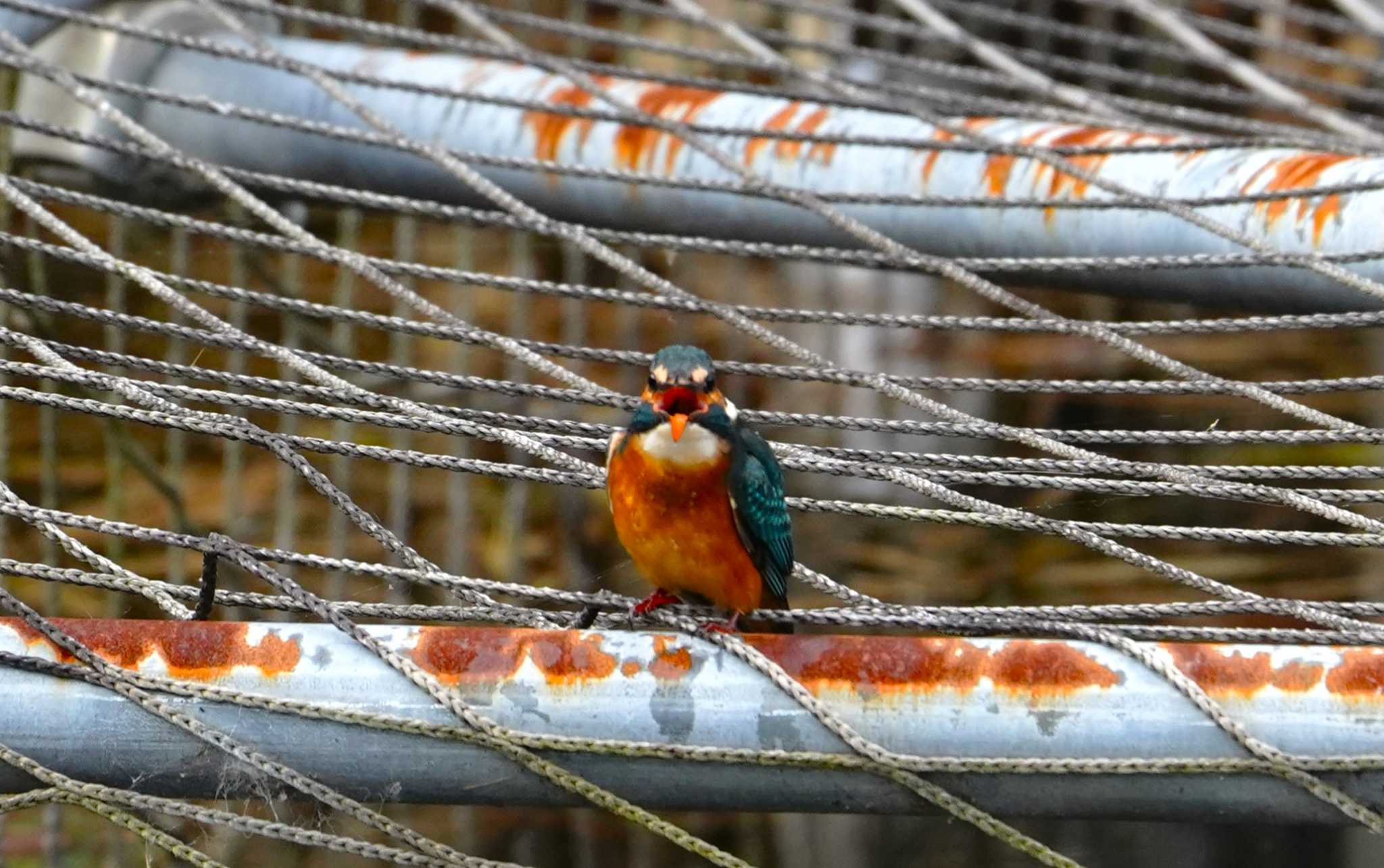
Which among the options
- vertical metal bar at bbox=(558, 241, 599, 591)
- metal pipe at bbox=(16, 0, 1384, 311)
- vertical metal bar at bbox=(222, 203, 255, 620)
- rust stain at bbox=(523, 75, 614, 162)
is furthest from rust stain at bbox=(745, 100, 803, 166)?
vertical metal bar at bbox=(558, 241, 599, 591)

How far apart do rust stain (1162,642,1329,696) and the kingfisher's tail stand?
605 mm

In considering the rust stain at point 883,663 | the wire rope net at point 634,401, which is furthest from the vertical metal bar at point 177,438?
the rust stain at point 883,663

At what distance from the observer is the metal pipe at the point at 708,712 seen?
1089 millimetres

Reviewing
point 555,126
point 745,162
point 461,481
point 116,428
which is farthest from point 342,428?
point 745,162

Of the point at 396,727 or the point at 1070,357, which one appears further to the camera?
the point at 1070,357

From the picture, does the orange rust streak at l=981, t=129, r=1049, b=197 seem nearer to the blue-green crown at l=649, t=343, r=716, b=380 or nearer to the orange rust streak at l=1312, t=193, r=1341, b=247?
the orange rust streak at l=1312, t=193, r=1341, b=247

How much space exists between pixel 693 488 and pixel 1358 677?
637 mm

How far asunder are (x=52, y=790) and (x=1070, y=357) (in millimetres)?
3400

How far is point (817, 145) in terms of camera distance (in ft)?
7.73

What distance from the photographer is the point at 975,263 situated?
1.99m

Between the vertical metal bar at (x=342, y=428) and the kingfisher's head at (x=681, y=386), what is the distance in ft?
4.46

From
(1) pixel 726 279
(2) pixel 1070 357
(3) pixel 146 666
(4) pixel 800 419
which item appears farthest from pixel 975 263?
(2) pixel 1070 357

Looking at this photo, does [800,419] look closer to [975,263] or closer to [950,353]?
[975,263]

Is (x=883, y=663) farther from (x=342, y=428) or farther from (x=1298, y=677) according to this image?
(x=342, y=428)
